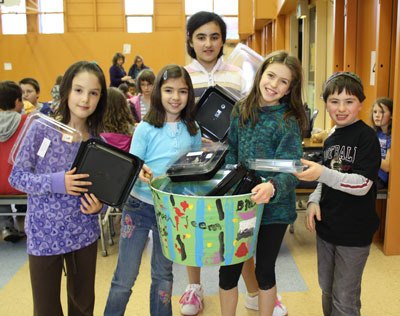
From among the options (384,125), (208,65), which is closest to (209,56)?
(208,65)

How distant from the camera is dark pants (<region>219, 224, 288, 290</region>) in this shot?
65.2 inches

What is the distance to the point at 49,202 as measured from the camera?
158cm

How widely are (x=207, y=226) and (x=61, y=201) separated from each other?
24.6 inches

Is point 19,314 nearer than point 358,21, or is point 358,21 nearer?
point 19,314

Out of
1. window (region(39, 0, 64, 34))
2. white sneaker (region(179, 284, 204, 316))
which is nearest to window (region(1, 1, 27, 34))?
window (region(39, 0, 64, 34))

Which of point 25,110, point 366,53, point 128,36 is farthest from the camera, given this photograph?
point 128,36

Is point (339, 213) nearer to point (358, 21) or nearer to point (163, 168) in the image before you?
point (163, 168)

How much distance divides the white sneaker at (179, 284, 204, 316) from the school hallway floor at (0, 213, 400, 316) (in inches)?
2.2

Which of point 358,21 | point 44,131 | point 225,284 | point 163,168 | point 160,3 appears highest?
point 160,3

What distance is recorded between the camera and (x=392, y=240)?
118 inches

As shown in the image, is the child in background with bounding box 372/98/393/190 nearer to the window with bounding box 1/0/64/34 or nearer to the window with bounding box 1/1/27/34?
the window with bounding box 1/0/64/34

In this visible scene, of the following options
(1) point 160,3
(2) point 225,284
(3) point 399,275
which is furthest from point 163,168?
(1) point 160,3

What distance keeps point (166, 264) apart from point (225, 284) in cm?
27

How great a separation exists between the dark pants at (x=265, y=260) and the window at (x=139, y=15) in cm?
1451
